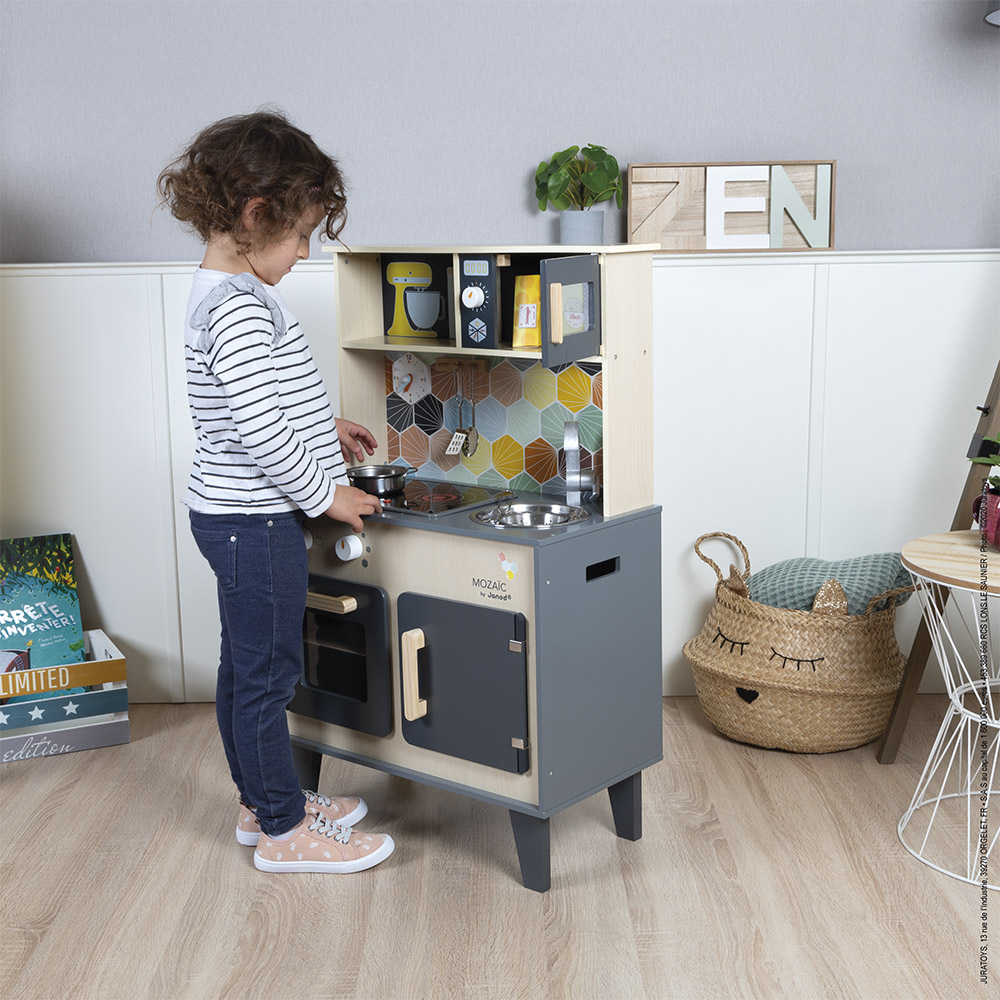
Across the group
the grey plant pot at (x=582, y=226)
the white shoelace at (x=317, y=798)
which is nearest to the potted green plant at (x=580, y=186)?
the grey plant pot at (x=582, y=226)

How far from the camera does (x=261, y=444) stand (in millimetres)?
1823

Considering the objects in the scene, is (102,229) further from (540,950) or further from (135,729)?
(540,950)

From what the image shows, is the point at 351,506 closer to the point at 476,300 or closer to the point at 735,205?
the point at 476,300

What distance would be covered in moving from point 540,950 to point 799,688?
2.99 ft

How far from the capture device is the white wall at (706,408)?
9.01ft

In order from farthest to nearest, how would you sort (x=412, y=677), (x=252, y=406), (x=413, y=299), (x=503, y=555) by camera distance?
(x=413, y=299)
(x=412, y=677)
(x=503, y=555)
(x=252, y=406)

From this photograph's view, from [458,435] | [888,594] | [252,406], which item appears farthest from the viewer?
[888,594]

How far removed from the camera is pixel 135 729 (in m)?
2.79

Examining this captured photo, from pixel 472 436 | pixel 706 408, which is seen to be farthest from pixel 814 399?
pixel 472 436

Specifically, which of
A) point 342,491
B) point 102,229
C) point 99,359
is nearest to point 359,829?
point 342,491

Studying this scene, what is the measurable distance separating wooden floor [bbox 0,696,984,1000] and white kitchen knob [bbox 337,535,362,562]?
0.55 m

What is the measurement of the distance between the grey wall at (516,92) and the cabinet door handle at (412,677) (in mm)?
1281

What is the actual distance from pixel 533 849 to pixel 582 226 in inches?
57.7

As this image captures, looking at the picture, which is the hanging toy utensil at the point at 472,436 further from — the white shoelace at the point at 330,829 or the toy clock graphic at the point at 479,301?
the white shoelace at the point at 330,829
